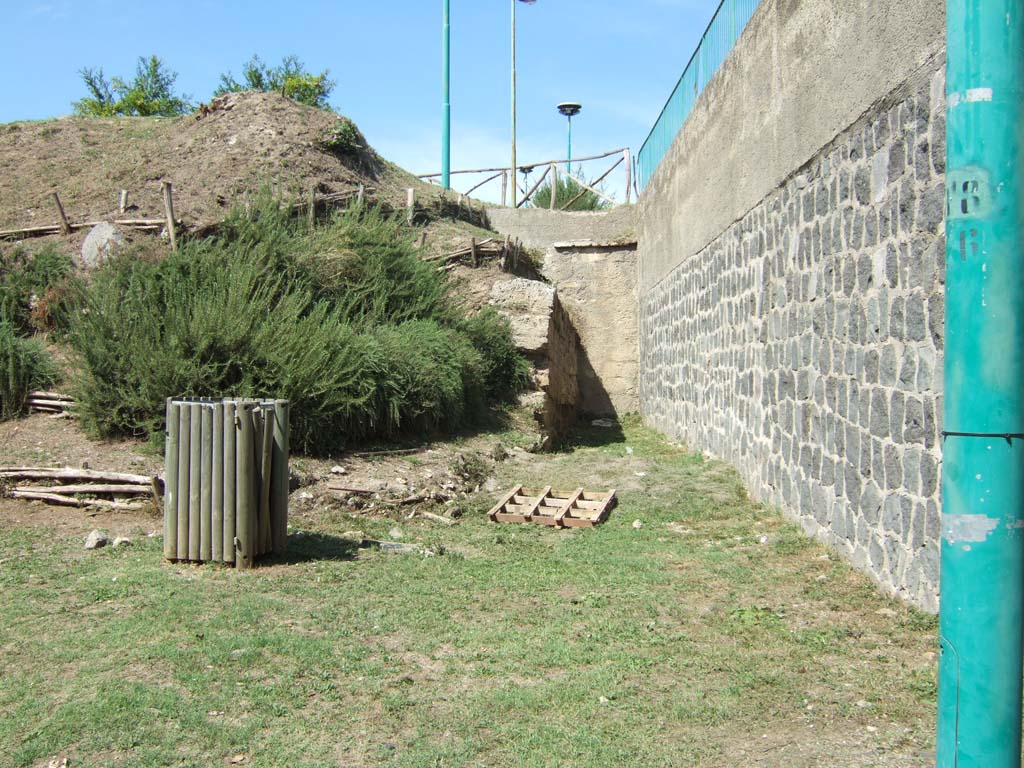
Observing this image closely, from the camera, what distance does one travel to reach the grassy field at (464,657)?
3574 mm

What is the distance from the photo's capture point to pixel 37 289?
41.7 feet

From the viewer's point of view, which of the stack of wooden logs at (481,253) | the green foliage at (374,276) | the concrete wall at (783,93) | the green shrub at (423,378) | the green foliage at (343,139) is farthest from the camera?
the green foliage at (343,139)

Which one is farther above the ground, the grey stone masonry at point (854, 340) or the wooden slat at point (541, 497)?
the grey stone masonry at point (854, 340)

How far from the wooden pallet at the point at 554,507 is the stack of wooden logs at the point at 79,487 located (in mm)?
3152

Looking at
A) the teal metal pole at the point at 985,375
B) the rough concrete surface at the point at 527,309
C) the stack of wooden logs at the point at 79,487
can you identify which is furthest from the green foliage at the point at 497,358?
the teal metal pole at the point at 985,375

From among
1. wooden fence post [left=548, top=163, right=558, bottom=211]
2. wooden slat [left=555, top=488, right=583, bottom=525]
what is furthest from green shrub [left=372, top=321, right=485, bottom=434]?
wooden fence post [left=548, top=163, right=558, bottom=211]

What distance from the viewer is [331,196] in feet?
51.8

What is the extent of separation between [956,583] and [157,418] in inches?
343

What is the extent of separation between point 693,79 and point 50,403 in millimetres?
8827

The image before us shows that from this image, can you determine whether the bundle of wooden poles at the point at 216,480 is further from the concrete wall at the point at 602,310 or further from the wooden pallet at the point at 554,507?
the concrete wall at the point at 602,310

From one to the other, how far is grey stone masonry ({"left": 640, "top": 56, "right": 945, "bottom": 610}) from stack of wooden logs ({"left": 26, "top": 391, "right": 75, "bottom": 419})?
7.47 metres

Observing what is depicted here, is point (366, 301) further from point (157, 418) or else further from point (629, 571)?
point (629, 571)

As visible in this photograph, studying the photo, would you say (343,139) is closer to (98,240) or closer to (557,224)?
(557,224)

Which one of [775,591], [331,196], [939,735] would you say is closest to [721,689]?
[775,591]
